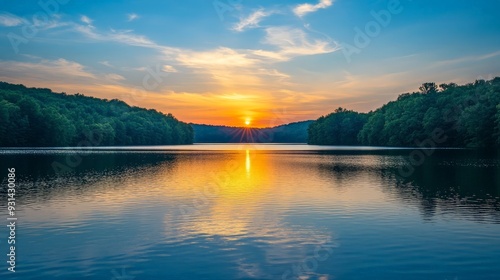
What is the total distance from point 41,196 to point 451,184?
1710 inches

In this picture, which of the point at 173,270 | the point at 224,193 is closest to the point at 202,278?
the point at 173,270

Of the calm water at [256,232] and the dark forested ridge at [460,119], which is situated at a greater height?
the dark forested ridge at [460,119]

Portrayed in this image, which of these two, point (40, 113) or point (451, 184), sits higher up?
point (40, 113)

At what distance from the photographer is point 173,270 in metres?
19.2

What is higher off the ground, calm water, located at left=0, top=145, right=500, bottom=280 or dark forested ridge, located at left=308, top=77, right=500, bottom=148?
dark forested ridge, located at left=308, top=77, right=500, bottom=148

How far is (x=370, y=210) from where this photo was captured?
35125 millimetres

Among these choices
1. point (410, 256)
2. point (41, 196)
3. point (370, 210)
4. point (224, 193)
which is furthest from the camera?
point (224, 193)

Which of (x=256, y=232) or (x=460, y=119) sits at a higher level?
(x=460, y=119)

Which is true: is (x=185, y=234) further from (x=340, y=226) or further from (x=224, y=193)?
(x=224, y=193)

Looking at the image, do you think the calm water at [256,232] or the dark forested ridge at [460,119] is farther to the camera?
the dark forested ridge at [460,119]

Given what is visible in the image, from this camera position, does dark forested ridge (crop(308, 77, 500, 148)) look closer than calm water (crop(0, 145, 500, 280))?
No

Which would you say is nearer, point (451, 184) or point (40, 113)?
point (451, 184)

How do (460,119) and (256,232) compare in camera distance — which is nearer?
(256,232)

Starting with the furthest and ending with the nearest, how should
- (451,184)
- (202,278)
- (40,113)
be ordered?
1. (40,113)
2. (451,184)
3. (202,278)
